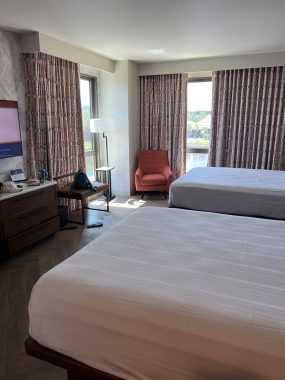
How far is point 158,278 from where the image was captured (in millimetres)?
1513

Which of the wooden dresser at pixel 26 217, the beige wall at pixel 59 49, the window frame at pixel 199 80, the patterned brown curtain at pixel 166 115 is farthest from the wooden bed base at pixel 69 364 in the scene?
the window frame at pixel 199 80

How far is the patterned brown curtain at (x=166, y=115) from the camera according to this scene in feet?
18.2

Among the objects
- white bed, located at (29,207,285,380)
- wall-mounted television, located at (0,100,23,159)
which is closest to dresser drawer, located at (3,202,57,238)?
wall-mounted television, located at (0,100,23,159)

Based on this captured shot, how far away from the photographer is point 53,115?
164 inches

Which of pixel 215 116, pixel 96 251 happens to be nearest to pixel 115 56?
pixel 215 116

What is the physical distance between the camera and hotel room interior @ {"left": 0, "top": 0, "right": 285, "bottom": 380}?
1.29 metres

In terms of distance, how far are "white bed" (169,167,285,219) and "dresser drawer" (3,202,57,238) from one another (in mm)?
1607

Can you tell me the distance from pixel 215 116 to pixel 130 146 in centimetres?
170

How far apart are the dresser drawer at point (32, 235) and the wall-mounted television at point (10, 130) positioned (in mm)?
951

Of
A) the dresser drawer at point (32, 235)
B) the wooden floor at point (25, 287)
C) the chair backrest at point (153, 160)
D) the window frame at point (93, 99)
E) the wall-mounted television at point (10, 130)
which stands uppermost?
the window frame at point (93, 99)

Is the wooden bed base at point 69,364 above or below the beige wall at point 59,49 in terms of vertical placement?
below

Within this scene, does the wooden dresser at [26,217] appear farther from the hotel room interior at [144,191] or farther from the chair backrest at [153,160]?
the chair backrest at [153,160]

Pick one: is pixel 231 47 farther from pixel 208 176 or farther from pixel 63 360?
pixel 63 360

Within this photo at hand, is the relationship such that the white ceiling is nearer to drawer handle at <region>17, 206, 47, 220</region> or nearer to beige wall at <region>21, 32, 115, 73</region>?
beige wall at <region>21, 32, 115, 73</region>
